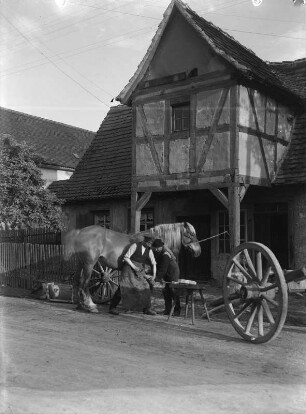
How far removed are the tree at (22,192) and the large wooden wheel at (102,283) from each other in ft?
15.6

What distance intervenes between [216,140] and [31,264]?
6.43 metres

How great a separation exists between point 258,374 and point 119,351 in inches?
70.0

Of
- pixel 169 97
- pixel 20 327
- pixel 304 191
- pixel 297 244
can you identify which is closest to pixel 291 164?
pixel 304 191

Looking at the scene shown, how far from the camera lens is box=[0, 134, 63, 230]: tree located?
14375mm

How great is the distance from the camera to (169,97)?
13297mm

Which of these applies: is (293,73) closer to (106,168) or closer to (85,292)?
(106,168)

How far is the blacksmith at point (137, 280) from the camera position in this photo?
28.7ft

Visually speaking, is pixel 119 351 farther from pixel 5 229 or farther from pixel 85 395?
pixel 5 229

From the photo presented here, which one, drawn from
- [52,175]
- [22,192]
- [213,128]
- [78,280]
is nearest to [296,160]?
[213,128]

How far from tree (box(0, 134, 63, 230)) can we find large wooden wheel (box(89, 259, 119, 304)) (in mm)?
4767

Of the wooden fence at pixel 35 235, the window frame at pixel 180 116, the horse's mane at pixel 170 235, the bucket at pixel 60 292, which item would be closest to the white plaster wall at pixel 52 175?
the wooden fence at pixel 35 235

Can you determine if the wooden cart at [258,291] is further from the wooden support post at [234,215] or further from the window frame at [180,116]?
the window frame at [180,116]

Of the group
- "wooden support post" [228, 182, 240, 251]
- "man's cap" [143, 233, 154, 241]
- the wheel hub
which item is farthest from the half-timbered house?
the wheel hub

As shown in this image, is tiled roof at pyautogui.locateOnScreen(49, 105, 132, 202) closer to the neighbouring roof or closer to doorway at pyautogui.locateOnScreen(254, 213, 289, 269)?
the neighbouring roof
